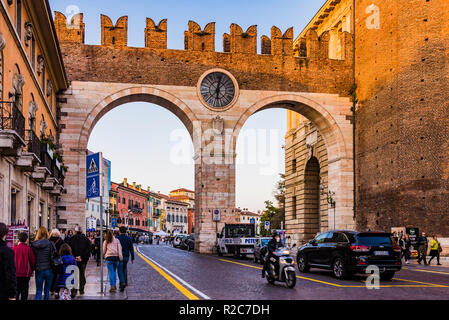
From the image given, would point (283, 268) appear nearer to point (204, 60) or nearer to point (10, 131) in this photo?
point (10, 131)

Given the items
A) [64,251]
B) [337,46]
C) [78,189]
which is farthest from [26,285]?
[337,46]

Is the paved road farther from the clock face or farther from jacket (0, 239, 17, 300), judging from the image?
the clock face

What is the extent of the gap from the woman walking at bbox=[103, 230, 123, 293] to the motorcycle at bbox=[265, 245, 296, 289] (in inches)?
155

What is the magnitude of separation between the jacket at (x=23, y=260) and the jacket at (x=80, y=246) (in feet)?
12.6

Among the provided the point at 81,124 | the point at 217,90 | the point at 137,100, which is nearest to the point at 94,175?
the point at 81,124

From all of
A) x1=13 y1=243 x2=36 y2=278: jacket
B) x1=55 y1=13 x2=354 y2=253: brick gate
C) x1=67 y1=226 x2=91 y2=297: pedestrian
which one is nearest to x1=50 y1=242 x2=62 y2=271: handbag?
x1=13 y1=243 x2=36 y2=278: jacket

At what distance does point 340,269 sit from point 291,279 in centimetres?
305

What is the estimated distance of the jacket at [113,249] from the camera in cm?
1374

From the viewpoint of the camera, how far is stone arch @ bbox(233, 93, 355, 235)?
34812 millimetres

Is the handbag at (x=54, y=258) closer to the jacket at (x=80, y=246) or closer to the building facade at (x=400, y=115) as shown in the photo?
the jacket at (x=80, y=246)

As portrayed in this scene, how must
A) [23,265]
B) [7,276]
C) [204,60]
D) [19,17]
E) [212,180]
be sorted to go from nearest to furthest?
[7,276]
[23,265]
[19,17]
[212,180]
[204,60]

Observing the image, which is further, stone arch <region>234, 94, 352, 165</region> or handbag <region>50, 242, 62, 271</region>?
stone arch <region>234, 94, 352, 165</region>

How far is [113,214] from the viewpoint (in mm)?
87188

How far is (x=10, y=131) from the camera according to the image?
14.3 meters
